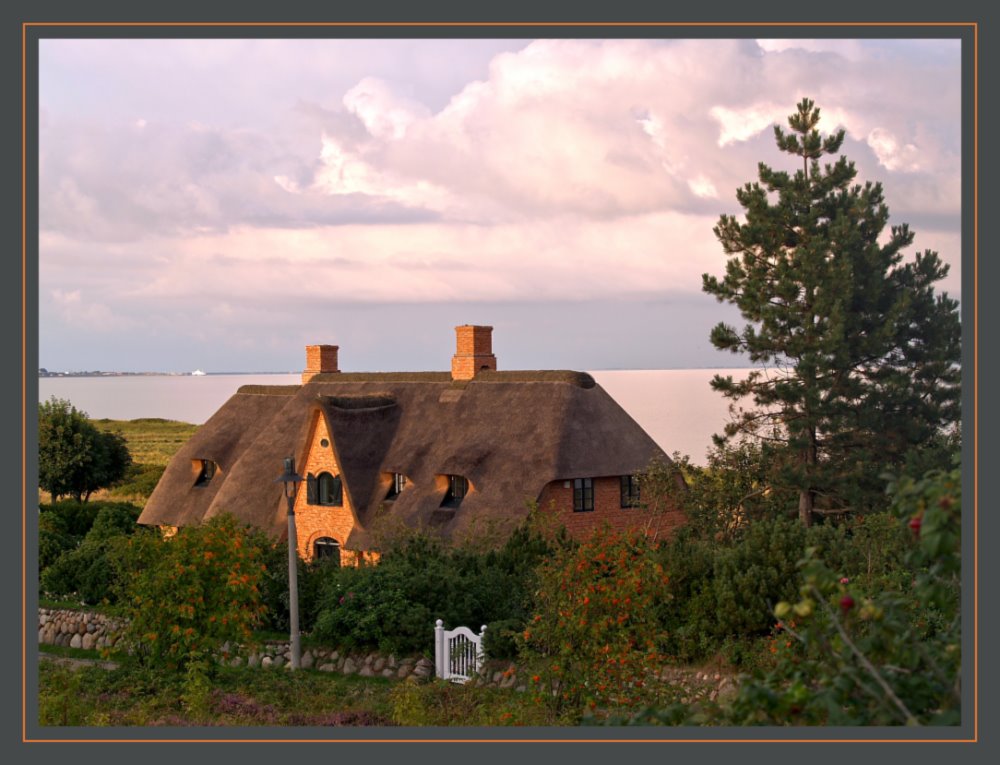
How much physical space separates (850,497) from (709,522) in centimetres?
362

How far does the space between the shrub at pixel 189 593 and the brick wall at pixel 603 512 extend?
11.1 m

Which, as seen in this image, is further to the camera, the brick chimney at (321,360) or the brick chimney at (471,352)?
the brick chimney at (321,360)

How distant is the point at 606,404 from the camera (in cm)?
2914

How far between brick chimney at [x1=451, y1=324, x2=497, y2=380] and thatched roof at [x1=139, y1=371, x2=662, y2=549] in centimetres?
51

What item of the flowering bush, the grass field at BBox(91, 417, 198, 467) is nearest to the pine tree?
the flowering bush

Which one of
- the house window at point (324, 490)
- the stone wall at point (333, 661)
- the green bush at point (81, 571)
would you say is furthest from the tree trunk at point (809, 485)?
the green bush at point (81, 571)

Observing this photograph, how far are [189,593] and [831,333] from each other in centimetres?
1657

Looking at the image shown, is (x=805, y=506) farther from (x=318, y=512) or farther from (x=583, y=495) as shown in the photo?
(x=318, y=512)

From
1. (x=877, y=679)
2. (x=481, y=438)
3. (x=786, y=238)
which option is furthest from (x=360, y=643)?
(x=786, y=238)

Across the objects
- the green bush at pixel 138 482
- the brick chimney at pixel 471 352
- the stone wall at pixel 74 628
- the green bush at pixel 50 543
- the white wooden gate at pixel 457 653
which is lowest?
the stone wall at pixel 74 628

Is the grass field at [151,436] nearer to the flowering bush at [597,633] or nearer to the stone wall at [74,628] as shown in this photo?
the stone wall at [74,628]

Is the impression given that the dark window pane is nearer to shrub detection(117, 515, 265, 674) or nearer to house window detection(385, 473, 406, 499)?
house window detection(385, 473, 406, 499)

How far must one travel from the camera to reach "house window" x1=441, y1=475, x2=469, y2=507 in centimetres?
2778

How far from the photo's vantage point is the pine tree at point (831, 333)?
25.7m
